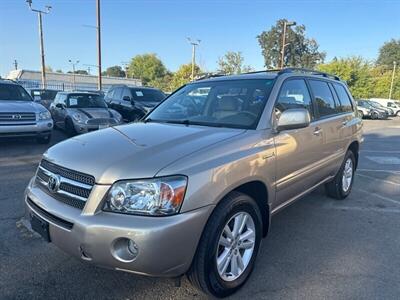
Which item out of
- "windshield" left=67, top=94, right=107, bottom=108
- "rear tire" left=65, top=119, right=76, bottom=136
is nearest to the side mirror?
"rear tire" left=65, top=119, right=76, bottom=136

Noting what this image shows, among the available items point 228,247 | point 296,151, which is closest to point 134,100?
point 296,151

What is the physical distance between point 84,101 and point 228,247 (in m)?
9.83

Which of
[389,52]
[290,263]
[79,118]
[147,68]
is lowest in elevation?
[290,263]

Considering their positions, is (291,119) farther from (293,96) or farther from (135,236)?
(135,236)

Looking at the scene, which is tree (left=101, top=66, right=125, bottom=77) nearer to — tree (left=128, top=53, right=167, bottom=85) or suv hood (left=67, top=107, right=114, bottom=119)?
tree (left=128, top=53, right=167, bottom=85)

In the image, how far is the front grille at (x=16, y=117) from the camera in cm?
833

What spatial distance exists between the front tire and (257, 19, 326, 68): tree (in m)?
70.9

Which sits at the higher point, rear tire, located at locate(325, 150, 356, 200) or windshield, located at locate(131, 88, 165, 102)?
windshield, located at locate(131, 88, 165, 102)

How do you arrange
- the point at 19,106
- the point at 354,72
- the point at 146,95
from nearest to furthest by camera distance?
the point at 19,106 < the point at 146,95 < the point at 354,72

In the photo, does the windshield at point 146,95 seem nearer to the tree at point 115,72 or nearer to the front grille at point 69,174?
the front grille at point 69,174

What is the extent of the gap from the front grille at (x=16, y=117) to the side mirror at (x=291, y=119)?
739 centimetres

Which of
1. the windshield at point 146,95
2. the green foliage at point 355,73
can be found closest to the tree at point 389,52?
the green foliage at point 355,73

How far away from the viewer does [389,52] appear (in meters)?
99.3

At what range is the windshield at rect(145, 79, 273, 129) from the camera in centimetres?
343
